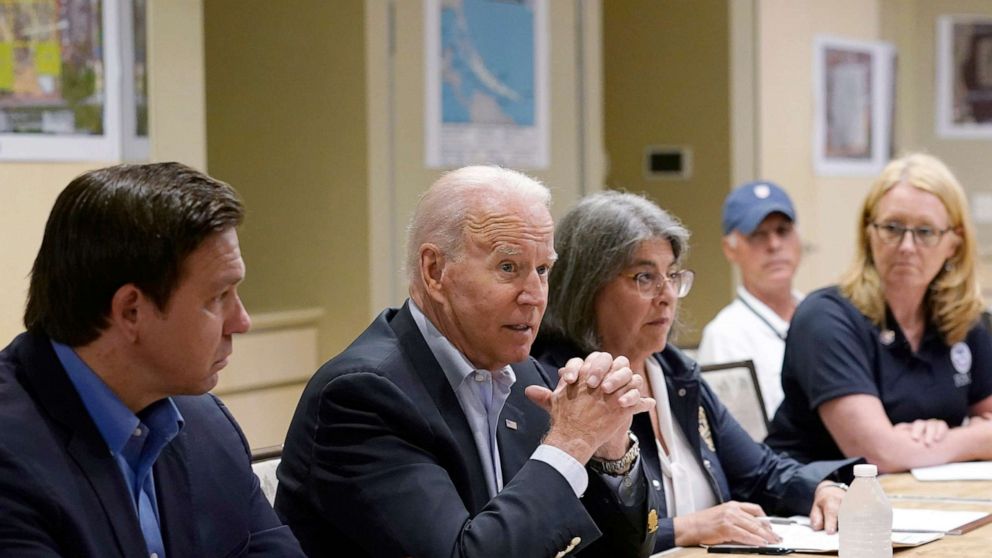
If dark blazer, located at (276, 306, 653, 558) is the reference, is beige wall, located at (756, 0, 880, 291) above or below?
above

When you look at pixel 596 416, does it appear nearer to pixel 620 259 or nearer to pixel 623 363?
pixel 623 363

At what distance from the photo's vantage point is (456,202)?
2.38 meters

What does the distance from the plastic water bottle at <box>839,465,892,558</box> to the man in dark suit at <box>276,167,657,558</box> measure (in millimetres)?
346

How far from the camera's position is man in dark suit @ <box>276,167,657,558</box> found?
213cm

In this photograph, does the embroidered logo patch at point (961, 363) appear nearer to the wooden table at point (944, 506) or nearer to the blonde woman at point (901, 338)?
the blonde woman at point (901, 338)

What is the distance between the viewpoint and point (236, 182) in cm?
564

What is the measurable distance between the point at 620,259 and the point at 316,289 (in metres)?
2.66

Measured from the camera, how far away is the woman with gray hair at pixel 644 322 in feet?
9.78

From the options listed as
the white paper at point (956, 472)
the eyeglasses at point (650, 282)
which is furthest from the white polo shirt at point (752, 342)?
the eyeglasses at point (650, 282)

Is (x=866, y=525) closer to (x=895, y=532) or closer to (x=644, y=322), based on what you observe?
(x=895, y=532)

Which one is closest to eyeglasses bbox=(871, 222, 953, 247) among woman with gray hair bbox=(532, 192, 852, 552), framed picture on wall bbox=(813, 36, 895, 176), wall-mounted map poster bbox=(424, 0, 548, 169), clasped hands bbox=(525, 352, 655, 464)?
woman with gray hair bbox=(532, 192, 852, 552)

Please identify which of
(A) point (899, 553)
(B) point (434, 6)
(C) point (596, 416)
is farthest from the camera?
(B) point (434, 6)

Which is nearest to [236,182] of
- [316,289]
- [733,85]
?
[316,289]

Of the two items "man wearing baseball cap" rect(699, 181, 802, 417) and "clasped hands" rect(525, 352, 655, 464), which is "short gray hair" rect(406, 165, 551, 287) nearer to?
"clasped hands" rect(525, 352, 655, 464)
